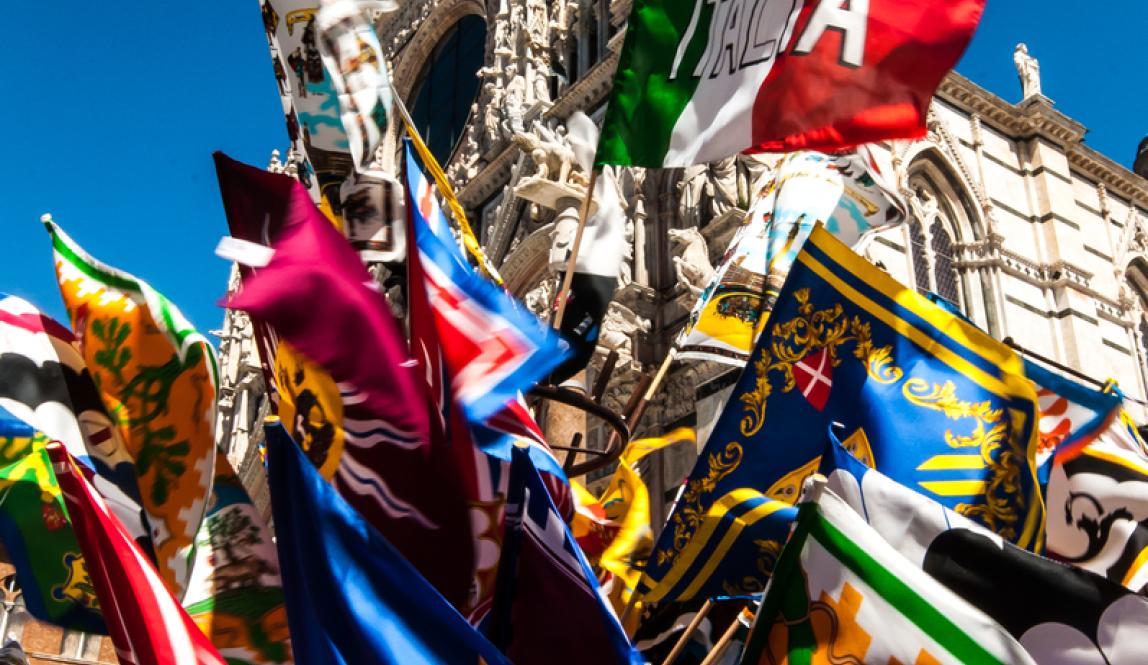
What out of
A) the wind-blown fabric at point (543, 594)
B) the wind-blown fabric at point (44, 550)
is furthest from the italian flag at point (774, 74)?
the wind-blown fabric at point (44, 550)

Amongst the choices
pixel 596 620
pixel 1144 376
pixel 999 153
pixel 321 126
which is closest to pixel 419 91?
pixel 999 153

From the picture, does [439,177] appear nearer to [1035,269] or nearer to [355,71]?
[355,71]

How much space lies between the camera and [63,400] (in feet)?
24.4

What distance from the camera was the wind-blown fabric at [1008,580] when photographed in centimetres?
524

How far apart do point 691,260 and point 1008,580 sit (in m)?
7.79

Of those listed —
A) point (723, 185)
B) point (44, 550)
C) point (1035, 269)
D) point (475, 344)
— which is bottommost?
point (44, 550)

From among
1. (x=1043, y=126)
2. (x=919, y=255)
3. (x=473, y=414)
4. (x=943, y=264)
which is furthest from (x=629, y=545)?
(x=1043, y=126)

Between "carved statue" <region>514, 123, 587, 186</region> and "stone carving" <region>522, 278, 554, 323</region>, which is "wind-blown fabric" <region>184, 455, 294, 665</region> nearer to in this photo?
"stone carving" <region>522, 278, 554, 323</region>

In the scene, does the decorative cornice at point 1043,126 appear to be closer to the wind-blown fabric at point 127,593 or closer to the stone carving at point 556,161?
the stone carving at point 556,161

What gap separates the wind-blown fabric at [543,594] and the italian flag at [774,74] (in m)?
2.52

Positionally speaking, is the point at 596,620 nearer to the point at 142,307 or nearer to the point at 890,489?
the point at 890,489

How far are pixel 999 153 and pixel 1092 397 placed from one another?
9.07m

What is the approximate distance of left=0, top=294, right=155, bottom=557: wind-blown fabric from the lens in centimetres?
700

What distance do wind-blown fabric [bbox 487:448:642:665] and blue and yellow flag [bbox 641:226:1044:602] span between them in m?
1.16
